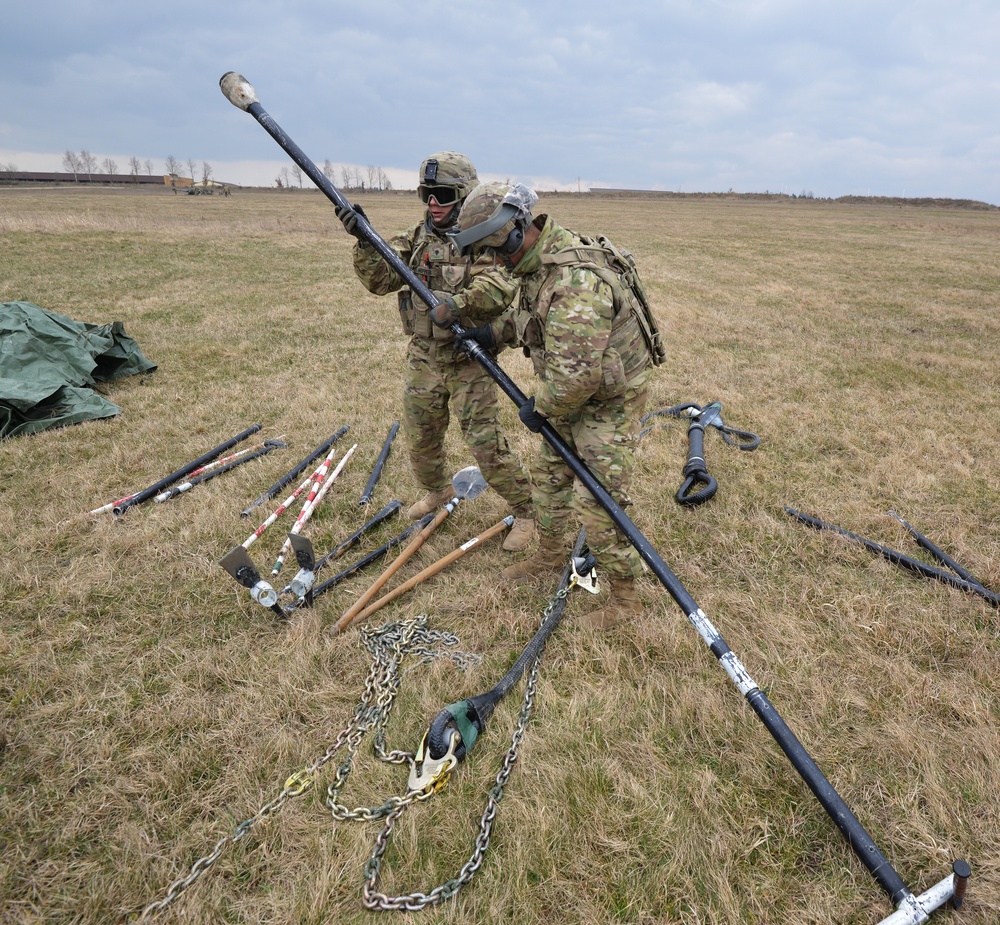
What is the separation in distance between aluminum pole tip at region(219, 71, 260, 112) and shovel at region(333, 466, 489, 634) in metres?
3.45

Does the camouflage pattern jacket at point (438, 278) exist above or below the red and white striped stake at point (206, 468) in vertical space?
above

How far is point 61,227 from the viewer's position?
2377 cm

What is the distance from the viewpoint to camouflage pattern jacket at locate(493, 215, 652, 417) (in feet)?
10.8

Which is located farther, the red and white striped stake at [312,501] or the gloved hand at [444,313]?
the red and white striped stake at [312,501]

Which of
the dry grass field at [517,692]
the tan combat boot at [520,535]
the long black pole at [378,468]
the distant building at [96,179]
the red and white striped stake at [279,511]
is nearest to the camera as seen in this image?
the dry grass field at [517,692]

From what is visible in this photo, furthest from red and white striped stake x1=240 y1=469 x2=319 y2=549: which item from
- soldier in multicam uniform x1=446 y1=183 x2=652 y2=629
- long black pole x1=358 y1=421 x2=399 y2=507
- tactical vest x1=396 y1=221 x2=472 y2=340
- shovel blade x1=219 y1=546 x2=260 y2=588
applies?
soldier in multicam uniform x1=446 y1=183 x2=652 y2=629

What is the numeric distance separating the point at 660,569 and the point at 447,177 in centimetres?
314

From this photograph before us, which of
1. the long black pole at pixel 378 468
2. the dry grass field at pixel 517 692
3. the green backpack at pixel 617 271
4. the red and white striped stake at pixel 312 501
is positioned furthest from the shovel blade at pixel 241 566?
the green backpack at pixel 617 271

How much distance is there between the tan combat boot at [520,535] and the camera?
5027mm

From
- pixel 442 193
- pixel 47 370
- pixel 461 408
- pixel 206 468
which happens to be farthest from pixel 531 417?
pixel 47 370

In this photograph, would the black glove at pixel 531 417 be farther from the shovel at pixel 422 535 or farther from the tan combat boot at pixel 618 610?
the shovel at pixel 422 535

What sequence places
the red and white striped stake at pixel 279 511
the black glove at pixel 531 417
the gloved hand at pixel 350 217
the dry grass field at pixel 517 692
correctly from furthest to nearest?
1. the red and white striped stake at pixel 279 511
2. the gloved hand at pixel 350 217
3. the black glove at pixel 531 417
4. the dry grass field at pixel 517 692

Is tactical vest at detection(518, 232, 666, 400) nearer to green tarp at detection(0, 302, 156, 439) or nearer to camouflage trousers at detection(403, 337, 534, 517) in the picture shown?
camouflage trousers at detection(403, 337, 534, 517)

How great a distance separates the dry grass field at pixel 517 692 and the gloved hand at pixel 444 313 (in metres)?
1.97
